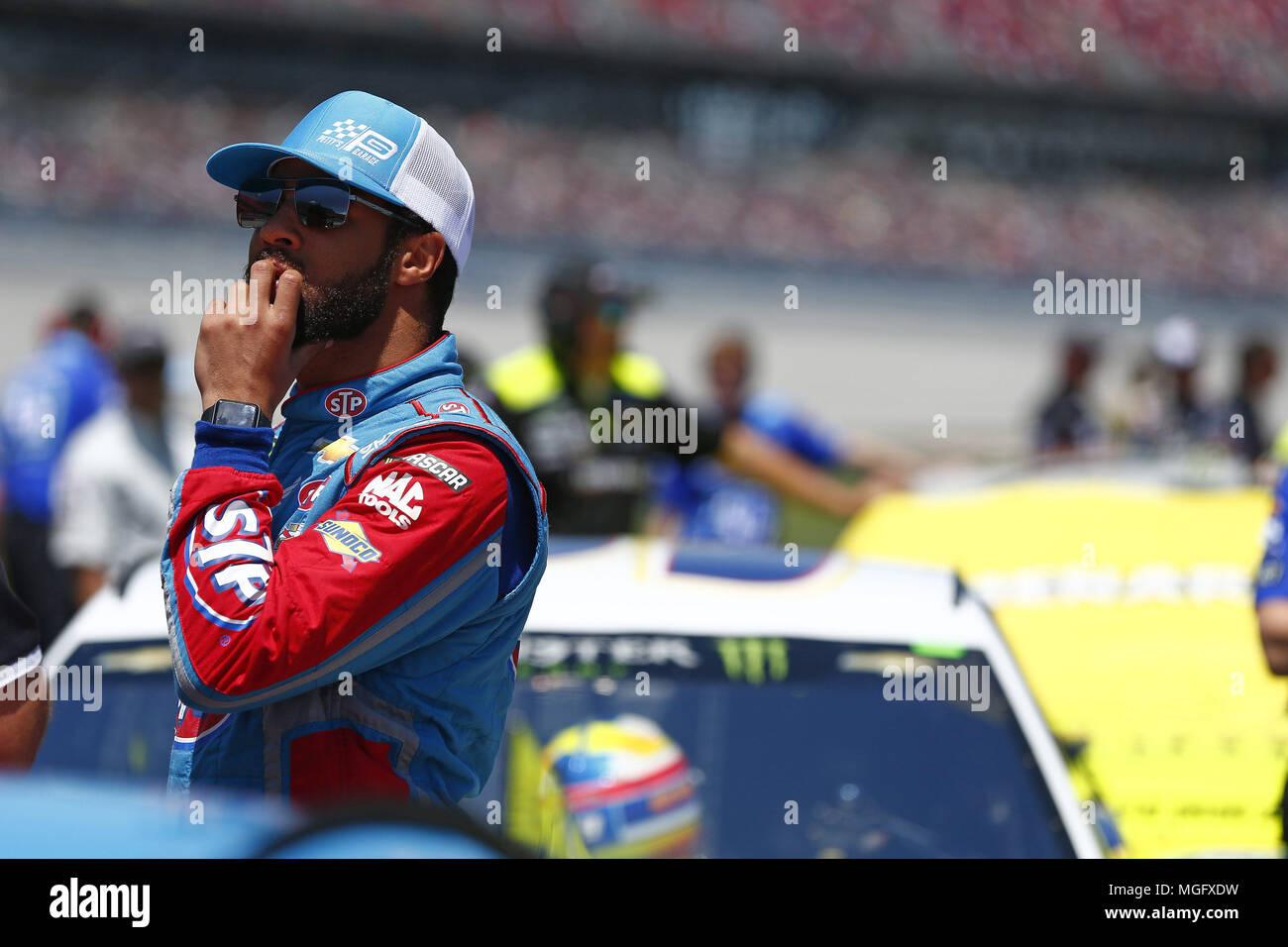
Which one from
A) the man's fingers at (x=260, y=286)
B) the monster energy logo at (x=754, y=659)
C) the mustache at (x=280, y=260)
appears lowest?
the monster energy logo at (x=754, y=659)

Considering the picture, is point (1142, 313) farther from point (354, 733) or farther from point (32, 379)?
point (354, 733)

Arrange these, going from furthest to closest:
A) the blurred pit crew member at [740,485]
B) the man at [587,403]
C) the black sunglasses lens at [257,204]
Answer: the blurred pit crew member at [740,485], the man at [587,403], the black sunglasses lens at [257,204]

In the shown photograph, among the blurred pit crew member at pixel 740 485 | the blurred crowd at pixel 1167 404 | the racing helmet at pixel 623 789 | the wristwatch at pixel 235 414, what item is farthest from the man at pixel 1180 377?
the wristwatch at pixel 235 414

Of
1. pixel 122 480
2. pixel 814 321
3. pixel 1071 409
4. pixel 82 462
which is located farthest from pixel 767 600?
pixel 814 321

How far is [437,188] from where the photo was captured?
198 centimetres

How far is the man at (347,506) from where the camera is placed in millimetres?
1674

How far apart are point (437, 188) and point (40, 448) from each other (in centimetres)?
583

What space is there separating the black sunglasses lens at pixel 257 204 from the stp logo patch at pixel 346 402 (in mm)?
237

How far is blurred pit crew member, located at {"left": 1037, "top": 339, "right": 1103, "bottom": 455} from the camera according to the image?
9.27 meters

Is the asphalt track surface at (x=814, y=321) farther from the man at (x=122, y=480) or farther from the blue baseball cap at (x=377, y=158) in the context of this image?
the blue baseball cap at (x=377, y=158)

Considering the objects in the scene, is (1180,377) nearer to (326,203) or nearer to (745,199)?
(326,203)

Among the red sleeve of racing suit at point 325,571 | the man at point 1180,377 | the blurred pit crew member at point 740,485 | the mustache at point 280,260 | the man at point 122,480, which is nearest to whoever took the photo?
the red sleeve of racing suit at point 325,571

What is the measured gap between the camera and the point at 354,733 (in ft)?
5.93
